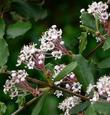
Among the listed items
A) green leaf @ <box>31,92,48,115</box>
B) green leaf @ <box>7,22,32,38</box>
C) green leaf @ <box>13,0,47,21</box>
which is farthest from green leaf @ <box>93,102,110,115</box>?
green leaf @ <box>13,0,47,21</box>

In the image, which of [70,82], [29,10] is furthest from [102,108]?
[29,10]

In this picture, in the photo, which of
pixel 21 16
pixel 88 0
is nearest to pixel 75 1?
pixel 88 0

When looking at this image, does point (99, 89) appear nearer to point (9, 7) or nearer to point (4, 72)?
point (4, 72)

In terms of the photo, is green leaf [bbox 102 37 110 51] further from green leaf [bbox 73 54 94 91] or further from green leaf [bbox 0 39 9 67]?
green leaf [bbox 0 39 9 67]

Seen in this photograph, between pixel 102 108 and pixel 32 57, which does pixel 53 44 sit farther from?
pixel 102 108

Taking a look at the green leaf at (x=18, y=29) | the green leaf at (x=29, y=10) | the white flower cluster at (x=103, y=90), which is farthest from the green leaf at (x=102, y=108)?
the green leaf at (x=29, y=10)
